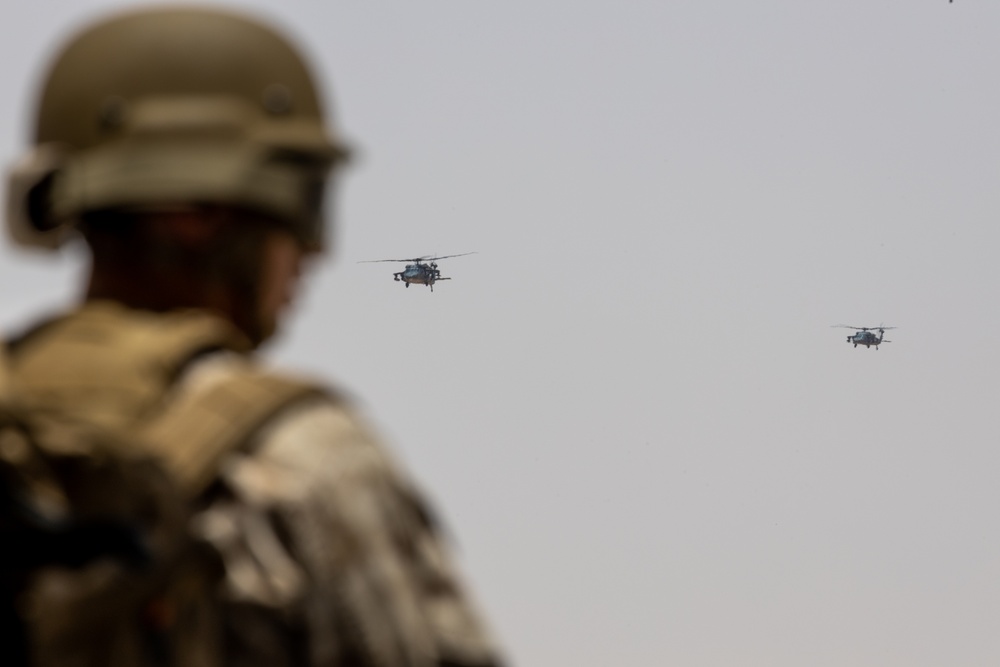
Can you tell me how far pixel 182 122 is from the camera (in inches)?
299

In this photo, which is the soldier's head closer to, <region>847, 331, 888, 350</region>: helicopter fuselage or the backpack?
the backpack

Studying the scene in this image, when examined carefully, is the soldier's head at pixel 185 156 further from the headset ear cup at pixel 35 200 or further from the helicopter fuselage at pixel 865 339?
the helicopter fuselage at pixel 865 339

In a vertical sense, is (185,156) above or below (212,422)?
above

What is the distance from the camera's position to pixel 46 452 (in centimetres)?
666

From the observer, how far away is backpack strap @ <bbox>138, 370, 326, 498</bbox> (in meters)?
7.04

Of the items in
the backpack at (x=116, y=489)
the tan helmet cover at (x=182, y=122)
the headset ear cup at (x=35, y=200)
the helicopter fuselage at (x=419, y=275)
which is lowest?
the backpack at (x=116, y=489)

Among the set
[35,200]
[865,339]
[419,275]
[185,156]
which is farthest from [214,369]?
[865,339]

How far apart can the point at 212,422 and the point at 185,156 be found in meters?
0.96

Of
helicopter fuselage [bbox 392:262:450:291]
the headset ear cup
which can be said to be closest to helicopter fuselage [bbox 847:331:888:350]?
helicopter fuselage [bbox 392:262:450:291]

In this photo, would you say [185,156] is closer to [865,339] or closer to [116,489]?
[116,489]

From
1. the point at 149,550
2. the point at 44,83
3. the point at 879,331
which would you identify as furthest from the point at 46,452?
the point at 879,331

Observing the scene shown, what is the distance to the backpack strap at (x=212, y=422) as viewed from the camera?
704cm

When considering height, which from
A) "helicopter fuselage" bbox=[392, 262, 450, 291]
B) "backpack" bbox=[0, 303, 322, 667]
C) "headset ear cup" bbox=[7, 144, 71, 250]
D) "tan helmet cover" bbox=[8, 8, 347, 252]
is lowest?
"backpack" bbox=[0, 303, 322, 667]

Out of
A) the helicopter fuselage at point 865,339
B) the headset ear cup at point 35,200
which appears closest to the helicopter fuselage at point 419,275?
the helicopter fuselage at point 865,339
